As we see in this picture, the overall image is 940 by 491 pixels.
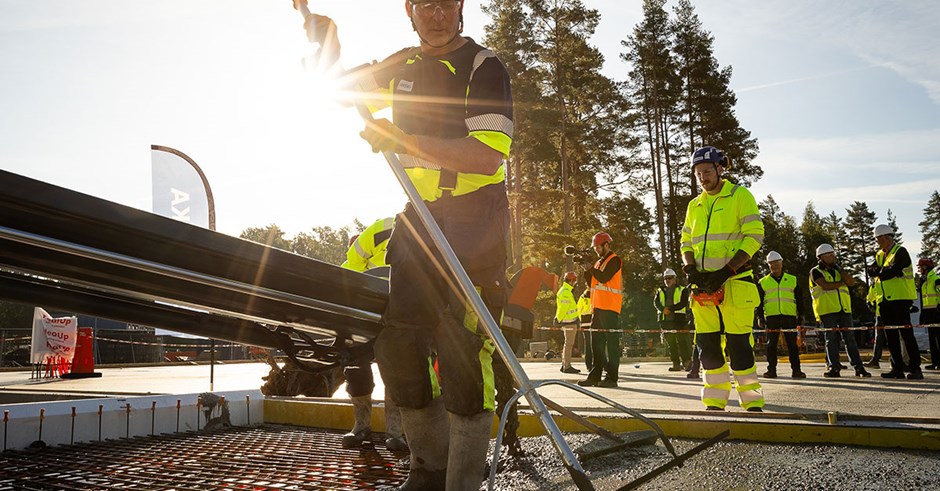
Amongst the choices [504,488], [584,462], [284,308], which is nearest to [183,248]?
[284,308]

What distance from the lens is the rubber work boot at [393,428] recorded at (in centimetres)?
444

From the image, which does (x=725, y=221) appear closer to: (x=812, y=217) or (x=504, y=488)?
(x=504, y=488)

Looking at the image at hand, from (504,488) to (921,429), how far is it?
6.91 ft

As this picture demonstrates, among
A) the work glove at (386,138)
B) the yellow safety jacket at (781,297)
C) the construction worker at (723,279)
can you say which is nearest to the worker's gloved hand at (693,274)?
the construction worker at (723,279)

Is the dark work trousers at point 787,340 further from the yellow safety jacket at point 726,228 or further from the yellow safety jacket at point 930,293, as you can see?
the yellow safety jacket at point 726,228

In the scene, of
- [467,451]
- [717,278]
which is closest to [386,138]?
[467,451]

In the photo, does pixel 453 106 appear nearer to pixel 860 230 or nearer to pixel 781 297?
pixel 781 297

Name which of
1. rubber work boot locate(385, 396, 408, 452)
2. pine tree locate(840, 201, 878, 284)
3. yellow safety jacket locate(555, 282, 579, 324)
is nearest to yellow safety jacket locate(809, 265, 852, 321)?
yellow safety jacket locate(555, 282, 579, 324)

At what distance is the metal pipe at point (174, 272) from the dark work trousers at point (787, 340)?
881 cm

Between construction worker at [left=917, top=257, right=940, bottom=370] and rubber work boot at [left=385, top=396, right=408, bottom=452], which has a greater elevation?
construction worker at [left=917, top=257, right=940, bottom=370]

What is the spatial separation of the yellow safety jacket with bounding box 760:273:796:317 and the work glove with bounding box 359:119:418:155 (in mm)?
10543

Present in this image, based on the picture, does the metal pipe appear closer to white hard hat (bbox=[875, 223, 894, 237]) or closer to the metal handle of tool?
the metal handle of tool

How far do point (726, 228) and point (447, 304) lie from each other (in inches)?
143

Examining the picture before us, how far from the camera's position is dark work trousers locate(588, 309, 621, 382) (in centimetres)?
876
